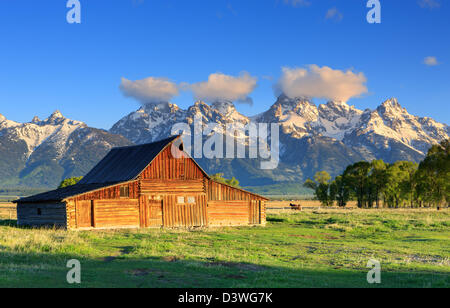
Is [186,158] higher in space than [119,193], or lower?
higher

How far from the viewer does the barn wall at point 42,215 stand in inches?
1592

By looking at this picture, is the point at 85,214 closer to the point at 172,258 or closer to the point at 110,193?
A: the point at 110,193

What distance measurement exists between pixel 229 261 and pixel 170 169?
81.7 ft

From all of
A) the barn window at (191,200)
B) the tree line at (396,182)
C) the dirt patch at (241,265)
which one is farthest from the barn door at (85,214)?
the tree line at (396,182)

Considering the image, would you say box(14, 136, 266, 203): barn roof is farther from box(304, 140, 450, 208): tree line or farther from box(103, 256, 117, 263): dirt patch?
box(304, 140, 450, 208): tree line

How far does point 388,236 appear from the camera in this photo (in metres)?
37.9

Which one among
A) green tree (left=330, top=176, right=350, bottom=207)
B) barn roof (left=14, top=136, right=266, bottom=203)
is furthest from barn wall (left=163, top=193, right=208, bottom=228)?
green tree (left=330, top=176, right=350, bottom=207)

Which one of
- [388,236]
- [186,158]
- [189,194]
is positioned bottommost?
Result: [388,236]

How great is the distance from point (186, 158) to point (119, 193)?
768 cm

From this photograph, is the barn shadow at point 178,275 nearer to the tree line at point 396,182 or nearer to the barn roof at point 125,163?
the barn roof at point 125,163

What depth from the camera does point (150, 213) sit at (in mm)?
44500
